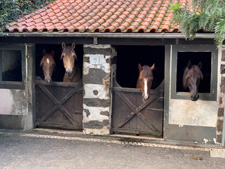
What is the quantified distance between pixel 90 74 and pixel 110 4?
2848 mm

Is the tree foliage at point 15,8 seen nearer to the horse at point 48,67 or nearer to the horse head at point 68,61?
the horse at point 48,67

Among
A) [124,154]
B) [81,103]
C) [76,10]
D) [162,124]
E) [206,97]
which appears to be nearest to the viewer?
[124,154]

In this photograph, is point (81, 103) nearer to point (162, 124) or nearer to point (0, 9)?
point (162, 124)

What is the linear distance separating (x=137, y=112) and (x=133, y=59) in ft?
10.2

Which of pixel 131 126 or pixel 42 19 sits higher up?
pixel 42 19

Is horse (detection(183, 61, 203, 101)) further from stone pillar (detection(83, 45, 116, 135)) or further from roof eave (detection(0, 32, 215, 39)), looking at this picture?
stone pillar (detection(83, 45, 116, 135))

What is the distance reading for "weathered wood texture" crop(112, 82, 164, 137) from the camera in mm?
7352

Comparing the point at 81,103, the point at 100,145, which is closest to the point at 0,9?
the point at 81,103

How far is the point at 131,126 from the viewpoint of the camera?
299 inches

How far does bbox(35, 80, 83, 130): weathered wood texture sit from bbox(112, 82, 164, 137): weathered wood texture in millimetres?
1067

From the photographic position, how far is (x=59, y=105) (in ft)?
26.2

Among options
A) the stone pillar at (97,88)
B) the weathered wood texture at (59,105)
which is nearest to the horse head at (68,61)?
the stone pillar at (97,88)

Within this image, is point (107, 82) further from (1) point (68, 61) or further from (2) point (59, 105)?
(2) point (59, 105)

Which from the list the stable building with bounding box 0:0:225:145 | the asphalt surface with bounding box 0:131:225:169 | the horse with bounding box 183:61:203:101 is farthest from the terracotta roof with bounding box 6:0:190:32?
the asphalt surface with bounding box 0:131:225:169
